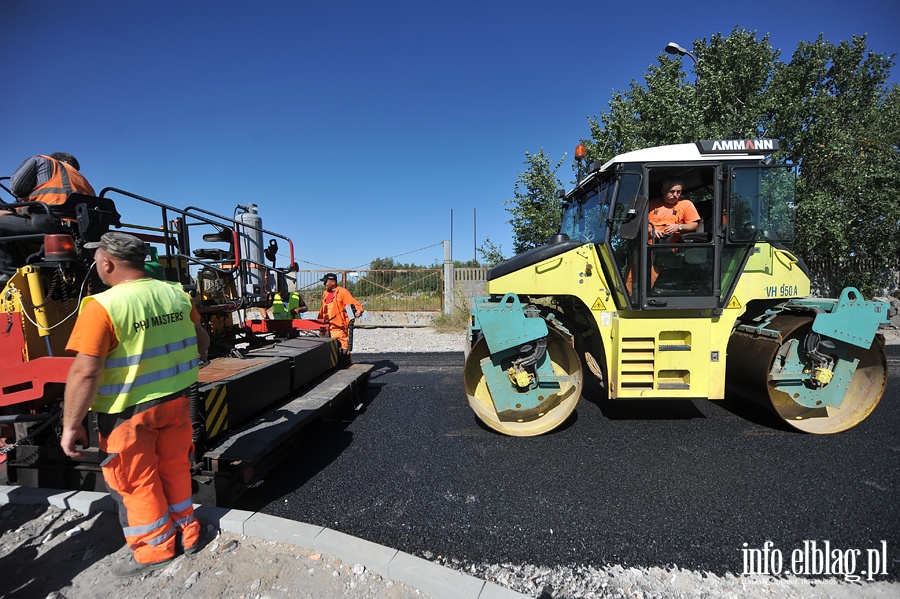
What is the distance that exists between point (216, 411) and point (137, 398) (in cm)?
97

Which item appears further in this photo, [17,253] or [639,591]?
[17,253]

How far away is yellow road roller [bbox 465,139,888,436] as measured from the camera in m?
4.04

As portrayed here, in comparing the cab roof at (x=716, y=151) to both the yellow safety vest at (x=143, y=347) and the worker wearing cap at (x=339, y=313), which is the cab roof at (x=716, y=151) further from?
the worker wearing cap at (x=339, y=313)

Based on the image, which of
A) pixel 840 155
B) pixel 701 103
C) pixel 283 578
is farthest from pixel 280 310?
pixel 840 155

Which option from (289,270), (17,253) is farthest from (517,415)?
(17,253)

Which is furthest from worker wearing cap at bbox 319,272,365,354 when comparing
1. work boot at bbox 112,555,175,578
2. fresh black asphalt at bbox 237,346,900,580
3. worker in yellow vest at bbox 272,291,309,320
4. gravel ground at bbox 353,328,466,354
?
work boot at bbox 112,555,175,578

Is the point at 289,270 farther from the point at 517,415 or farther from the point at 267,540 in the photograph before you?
the point at 267,540

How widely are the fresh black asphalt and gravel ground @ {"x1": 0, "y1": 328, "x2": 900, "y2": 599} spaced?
12 centimetres

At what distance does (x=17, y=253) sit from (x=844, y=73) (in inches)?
612

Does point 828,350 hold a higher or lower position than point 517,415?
higher

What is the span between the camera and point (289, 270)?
5.75 meters

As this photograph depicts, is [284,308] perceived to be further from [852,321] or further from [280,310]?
[852,321]

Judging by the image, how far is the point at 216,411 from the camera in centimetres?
316

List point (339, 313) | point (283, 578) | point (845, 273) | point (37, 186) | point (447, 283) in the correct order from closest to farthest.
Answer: point (283, 578)
point (37, 186)
point (339, 313)
point (845, 273)
point (447, 283)
